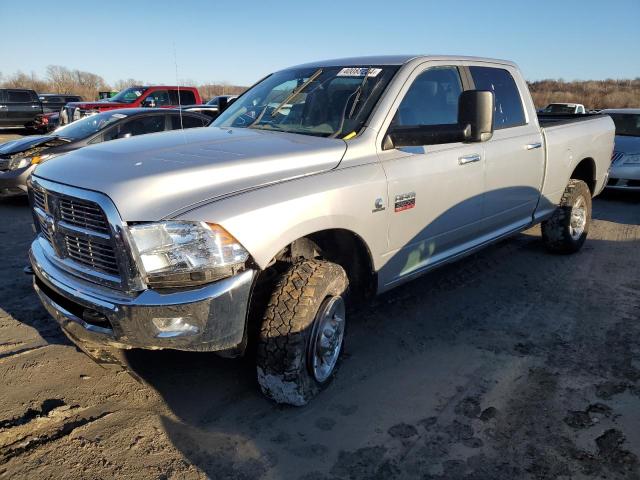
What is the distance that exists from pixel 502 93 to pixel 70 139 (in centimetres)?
640

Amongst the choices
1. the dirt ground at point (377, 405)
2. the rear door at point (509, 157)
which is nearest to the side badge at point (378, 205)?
the dirt ground at point (377, 405)

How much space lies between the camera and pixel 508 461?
8.50 feet

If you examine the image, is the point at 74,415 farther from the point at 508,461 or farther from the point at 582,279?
the point at 582,279

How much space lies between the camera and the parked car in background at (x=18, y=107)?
2044 centimetres

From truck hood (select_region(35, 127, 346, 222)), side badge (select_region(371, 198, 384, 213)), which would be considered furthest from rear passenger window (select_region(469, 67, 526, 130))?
truck hood (select_region(35, 127, 346, 222))

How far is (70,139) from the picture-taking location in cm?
806

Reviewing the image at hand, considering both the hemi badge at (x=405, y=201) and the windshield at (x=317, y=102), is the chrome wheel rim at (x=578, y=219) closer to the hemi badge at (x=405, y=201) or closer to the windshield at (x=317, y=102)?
the hemi badge at (x=405, y=201)

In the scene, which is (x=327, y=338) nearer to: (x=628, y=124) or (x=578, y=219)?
(x=578, y=219)

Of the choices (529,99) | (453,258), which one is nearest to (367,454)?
(453,258)

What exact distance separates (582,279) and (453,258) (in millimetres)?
1919

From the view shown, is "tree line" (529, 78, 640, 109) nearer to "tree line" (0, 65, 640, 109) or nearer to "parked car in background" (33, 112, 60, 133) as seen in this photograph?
"tree line" (0, 65, 640, 109)

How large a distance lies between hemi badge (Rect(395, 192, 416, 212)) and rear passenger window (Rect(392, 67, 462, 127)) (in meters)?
0.50

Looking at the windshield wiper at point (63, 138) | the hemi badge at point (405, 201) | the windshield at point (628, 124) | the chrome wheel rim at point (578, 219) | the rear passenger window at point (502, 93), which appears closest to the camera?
the hemi badge at point (405, 201)

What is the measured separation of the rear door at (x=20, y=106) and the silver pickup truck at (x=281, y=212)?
65.4ft
